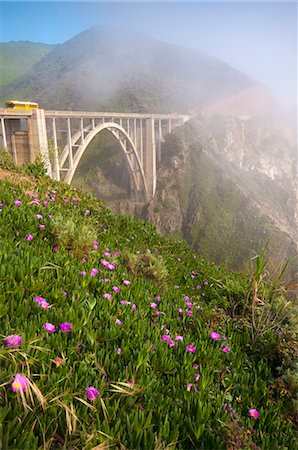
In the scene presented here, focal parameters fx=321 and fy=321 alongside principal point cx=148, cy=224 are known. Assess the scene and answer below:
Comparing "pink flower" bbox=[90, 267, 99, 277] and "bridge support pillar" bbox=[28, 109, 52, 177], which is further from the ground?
"bridge support pillar" bbox=[28, 109, 52, 177]

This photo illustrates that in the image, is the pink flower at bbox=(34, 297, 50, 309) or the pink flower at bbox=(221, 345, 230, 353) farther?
the pink flower at bbox=(221, 345, 230, 353)

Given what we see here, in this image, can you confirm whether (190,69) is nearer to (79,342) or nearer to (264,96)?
(264,96)

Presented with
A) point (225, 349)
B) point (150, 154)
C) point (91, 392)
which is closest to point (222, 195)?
point (150, 154)

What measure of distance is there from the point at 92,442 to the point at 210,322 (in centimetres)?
211

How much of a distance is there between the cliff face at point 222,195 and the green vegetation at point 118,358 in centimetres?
6058

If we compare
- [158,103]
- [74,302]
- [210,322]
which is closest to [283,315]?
[210,322]

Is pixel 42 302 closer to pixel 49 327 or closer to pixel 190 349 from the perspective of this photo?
pixel 49 327

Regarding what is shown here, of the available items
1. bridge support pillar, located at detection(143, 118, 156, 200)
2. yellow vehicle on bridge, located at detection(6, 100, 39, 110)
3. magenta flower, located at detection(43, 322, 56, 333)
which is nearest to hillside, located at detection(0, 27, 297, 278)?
bridge support pillar, located at detection(143, 118, 156, 200)

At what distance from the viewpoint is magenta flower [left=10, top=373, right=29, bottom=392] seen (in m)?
1.70

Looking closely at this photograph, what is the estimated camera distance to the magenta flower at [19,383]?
170cm

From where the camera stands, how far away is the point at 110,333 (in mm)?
2471

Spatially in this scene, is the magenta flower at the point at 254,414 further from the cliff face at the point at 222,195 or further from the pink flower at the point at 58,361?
the cliff face at the point at 222,195

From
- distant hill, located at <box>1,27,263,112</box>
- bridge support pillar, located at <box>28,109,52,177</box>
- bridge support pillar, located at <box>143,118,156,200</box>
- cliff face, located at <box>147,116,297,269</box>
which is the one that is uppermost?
distant hill, located at <box>1,27,263,112</box>

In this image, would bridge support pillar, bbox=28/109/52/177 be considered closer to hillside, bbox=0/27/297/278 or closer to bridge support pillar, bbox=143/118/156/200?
hillside, bbox=0/27/297/278
